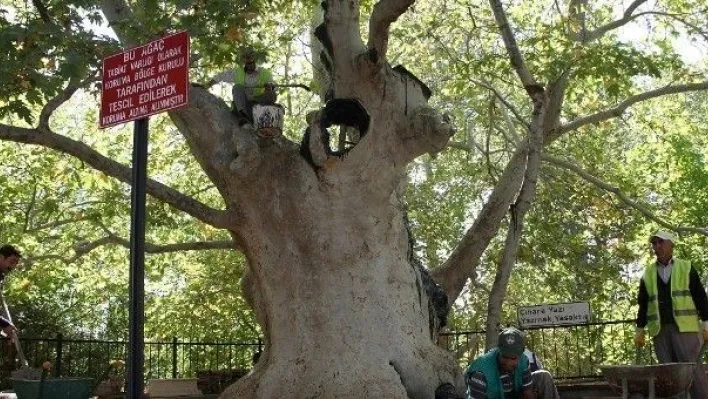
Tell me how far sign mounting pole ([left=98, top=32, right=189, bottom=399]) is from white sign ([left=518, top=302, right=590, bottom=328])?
6.26 metres

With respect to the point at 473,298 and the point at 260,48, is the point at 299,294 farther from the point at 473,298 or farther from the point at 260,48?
the point at 473,298

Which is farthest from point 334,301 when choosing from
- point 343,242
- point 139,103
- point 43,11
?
point 43,11

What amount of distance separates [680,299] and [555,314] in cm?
204

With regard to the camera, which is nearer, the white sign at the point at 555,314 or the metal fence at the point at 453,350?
the white sign at the point at 555,314

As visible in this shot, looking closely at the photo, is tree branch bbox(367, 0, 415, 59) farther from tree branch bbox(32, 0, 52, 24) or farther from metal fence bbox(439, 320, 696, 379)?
metal fence bbox(439, 320, 696, 379)

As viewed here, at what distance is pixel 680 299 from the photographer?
8016mm

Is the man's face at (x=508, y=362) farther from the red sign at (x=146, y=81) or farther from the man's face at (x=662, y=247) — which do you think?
the red sign at (x=146, y=81)

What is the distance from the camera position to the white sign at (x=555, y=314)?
9.69 metres

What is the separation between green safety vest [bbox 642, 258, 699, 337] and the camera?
26.2 feet

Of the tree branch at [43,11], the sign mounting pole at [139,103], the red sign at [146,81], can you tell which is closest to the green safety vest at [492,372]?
the sign mounting pole at [139,103]

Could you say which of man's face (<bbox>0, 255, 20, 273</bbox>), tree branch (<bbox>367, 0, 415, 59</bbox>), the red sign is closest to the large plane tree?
tree branch (<bbox>367, 0, 415, 59</bbox>)

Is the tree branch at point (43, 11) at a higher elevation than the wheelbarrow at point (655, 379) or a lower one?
higher

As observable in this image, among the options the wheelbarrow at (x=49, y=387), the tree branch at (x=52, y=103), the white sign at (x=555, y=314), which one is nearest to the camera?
the wheelbarrow at (x=49, y=387)

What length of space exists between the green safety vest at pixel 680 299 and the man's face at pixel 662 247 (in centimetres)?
9
